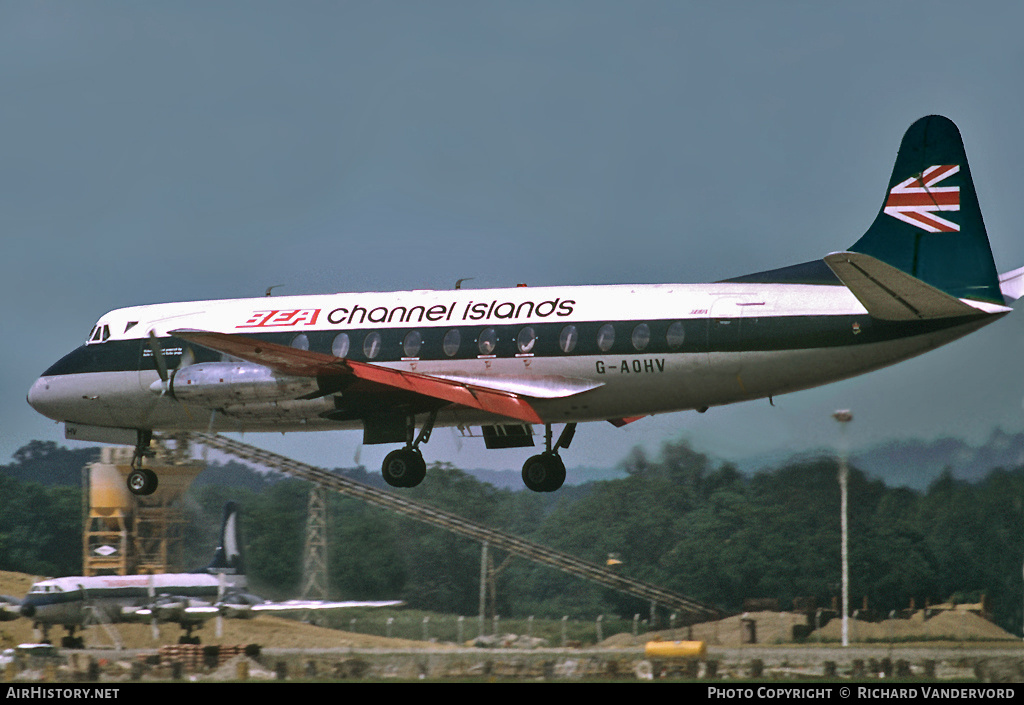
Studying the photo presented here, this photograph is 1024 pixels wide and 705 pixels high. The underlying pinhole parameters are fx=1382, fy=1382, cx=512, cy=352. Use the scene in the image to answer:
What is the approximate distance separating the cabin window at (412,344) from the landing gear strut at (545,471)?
15.8 ft

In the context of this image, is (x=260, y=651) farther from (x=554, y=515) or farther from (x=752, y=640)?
(x=752, y=640)

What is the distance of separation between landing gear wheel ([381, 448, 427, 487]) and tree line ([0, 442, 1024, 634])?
25.1 ft

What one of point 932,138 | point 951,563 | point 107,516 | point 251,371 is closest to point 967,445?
point 951,563

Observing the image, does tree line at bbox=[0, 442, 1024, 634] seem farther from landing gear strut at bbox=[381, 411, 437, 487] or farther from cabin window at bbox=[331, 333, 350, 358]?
cabin window at bbox=[331, 333, 350, 358]

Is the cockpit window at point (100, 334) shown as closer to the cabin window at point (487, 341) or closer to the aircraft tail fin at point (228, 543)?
the aircraft tail fin at point (228, 543)

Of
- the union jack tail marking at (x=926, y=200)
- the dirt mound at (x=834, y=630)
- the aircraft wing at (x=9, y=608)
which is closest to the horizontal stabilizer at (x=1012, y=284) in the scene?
the union jack tail marking at (x=926, y=200)

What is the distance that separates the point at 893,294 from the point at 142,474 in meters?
22.9

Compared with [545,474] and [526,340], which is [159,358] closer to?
[526,340]

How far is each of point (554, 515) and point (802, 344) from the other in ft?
56.8

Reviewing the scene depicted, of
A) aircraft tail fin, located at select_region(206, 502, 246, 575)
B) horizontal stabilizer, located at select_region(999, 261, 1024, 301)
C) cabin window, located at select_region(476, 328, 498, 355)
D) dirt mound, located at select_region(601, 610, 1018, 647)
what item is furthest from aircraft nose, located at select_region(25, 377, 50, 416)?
horizontal stabilizer, located at select_region(999, 261, 1024, 301)

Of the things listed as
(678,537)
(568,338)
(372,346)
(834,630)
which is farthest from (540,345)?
(678,537)

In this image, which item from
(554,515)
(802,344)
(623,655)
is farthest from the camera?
(554,515)

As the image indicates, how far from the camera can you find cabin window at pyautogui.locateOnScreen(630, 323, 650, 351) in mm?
34094

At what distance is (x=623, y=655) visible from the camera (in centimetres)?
3906
